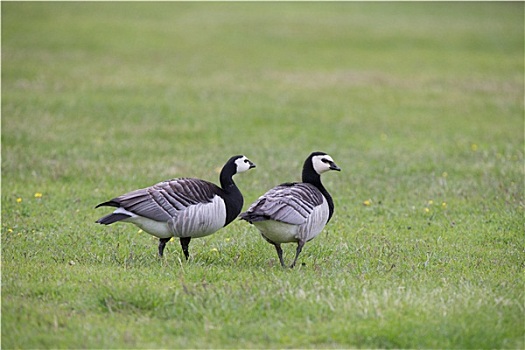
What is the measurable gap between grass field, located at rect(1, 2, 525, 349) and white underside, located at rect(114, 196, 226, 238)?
406 mm

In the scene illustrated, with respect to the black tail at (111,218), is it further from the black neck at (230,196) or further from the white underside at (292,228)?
the white underside at (292,228)

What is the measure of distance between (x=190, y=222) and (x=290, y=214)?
1.16 meters

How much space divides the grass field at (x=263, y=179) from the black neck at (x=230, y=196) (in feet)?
1.78

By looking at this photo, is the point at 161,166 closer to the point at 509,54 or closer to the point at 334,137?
the point at 334,137

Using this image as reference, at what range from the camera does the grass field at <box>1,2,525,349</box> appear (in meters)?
6.50

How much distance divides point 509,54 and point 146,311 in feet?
103

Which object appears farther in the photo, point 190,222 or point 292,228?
point 190,222

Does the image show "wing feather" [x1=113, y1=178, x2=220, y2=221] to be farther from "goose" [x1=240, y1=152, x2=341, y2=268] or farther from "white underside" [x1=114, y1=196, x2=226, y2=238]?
"goose" [x1=240, y1=152, x2=341, y2=268]

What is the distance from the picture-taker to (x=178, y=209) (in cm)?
823

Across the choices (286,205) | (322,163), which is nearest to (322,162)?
(322,163)

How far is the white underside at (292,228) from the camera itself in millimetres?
8102

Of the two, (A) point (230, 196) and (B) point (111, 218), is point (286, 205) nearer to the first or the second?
(A) point (230, 196)

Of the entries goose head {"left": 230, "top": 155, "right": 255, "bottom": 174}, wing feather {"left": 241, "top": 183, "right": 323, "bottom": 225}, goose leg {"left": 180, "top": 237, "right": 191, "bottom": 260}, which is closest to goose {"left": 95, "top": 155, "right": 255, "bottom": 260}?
goose leg {"left": 180, "top": 237, "right": 191, "bottom": 260}

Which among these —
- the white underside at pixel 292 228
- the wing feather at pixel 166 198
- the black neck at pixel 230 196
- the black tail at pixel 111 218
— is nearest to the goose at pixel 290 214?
the white underside at pixel 292 228
